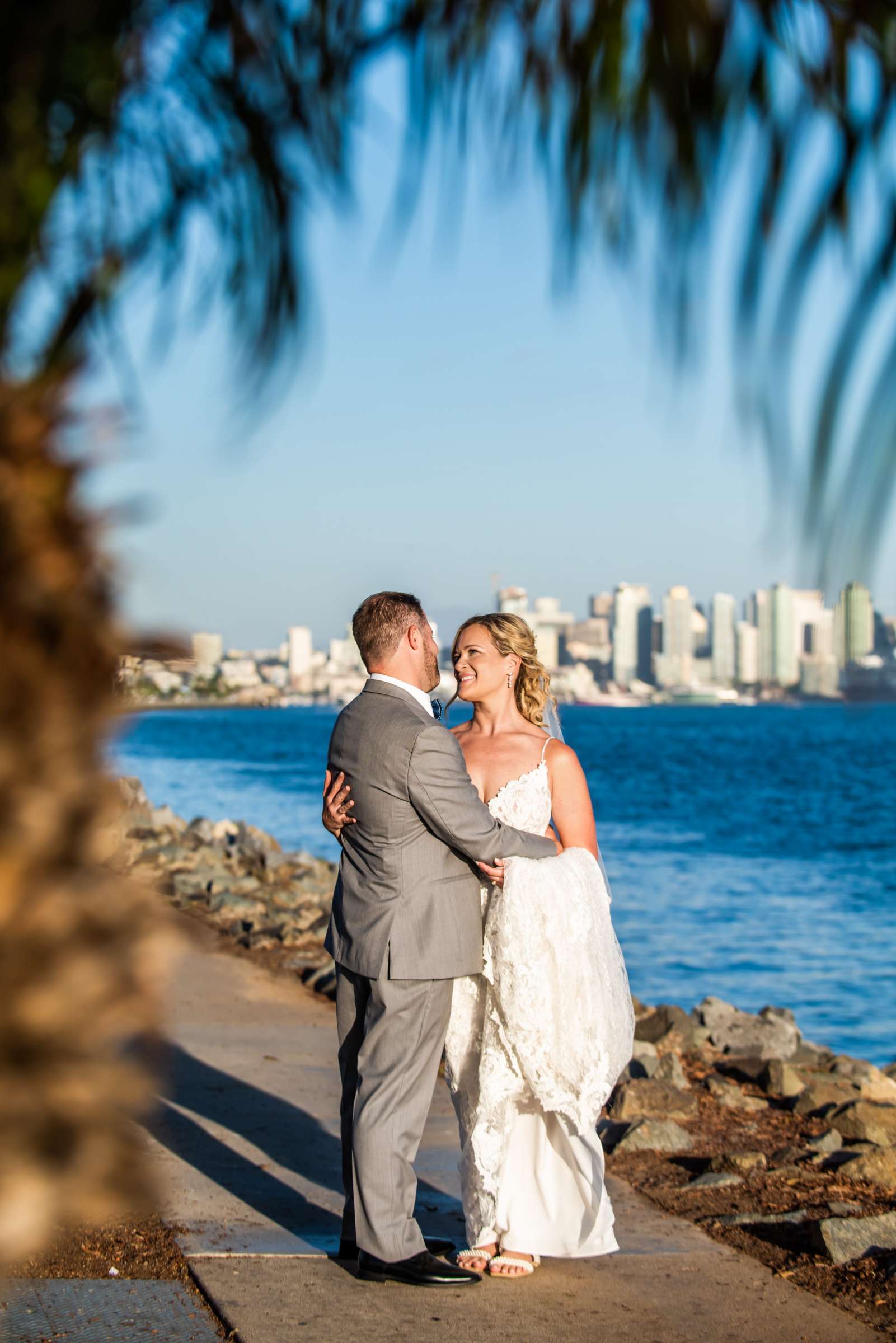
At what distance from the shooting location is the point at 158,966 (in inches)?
42.1

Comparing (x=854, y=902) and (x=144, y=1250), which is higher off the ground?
(x=144, y=1250)

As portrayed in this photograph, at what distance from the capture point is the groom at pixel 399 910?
15.1 feet

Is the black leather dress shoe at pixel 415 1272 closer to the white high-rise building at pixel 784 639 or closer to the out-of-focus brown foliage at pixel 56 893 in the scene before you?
the white high-rise building at pixel 784 639

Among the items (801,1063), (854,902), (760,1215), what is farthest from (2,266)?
(854,902)

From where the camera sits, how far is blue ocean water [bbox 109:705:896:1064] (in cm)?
1505

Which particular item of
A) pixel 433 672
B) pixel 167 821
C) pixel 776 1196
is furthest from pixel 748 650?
pixel 167 821

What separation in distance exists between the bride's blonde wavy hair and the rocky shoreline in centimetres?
145

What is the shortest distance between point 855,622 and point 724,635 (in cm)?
103

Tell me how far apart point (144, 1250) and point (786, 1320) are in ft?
7.18

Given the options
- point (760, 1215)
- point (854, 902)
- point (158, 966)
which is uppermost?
point (158, 966)

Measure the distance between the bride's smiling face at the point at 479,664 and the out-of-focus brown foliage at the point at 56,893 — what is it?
4024 millimetres

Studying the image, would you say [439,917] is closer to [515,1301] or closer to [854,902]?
[515,1301]

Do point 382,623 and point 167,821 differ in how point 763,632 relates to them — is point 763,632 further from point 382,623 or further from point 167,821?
point 167,821

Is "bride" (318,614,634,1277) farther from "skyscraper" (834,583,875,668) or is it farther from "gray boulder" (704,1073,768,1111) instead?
"skyscraper" (834,583,875,668)
